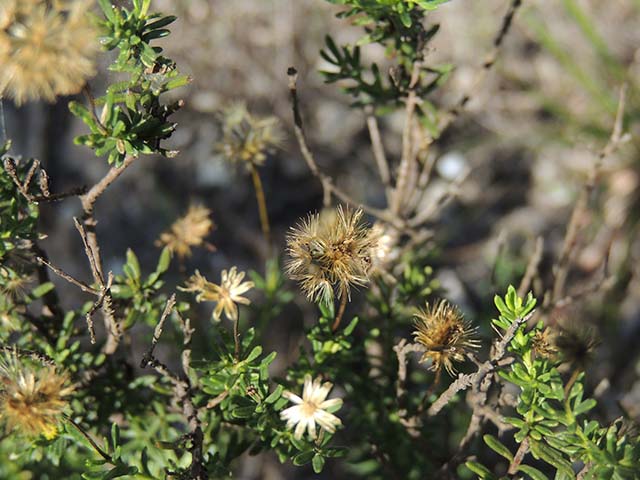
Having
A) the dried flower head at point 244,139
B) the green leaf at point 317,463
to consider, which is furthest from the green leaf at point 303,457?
the dried flower head at point 244,139

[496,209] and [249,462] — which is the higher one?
[496,209]

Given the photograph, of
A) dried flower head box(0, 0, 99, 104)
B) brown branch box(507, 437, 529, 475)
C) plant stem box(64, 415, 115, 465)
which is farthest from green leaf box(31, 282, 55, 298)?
brown branch box(507, 437, 529, 475)

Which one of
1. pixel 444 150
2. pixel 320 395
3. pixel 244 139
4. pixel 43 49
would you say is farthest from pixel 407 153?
pixel 444 150

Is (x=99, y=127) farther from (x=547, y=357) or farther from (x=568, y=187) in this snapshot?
(x=568, y=187)

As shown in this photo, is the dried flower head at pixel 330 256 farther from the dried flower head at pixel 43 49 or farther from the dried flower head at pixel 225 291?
the dried flower head at pixel 43 49

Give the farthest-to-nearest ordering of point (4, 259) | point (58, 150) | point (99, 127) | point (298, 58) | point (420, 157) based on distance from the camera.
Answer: point (298, 58) < point (58, 150) < point (420, 157) < point (4, 259) < point (99, 127)

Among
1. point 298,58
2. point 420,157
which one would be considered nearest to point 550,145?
point 298,58

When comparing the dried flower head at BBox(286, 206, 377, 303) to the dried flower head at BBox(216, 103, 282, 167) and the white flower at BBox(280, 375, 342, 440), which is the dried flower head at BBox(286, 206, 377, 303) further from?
the dried flower head at BBox(216, 103, 282, 167)
